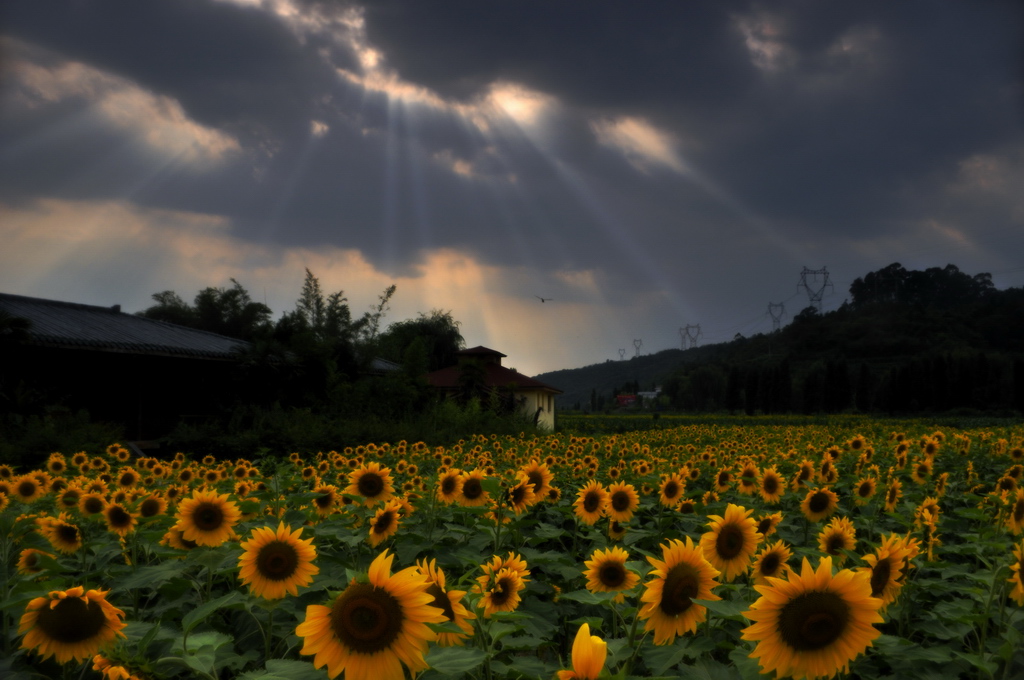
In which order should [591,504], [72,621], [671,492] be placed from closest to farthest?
1. [72,621]
2. [591,504]
3. [671,492]

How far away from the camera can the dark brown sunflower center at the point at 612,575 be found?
2.23 metres

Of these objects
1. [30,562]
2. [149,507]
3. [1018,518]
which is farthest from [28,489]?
[1018,518]

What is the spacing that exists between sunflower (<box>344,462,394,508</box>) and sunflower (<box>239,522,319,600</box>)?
47.4 inches

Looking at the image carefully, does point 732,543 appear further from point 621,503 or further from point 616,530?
point 616,530

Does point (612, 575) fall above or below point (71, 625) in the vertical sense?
above

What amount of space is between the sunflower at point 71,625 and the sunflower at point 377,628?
29.2 inches

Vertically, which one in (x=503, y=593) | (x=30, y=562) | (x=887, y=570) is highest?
(x=887, y=570)

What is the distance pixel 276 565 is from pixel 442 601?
0.74 m

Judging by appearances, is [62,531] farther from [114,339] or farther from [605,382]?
[605,382]

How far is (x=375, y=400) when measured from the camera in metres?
21.8

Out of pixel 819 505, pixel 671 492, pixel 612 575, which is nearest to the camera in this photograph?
pixel 612 575

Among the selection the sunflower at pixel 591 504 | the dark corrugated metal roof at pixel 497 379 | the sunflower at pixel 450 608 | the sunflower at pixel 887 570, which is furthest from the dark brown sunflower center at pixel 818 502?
the dark corrugated metal roof at pixel 497 379

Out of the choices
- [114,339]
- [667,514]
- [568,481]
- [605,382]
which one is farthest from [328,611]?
[605,382]

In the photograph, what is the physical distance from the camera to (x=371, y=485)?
10.9 ft
